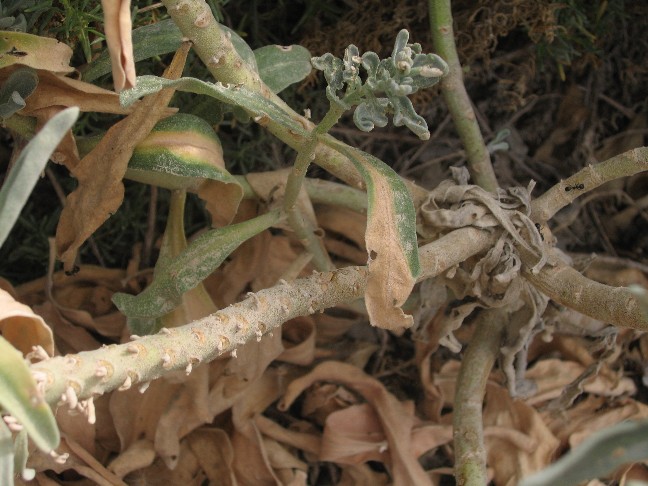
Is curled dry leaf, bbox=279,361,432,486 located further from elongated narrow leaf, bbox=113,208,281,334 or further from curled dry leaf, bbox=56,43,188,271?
curled dry leaf, bbox=56,43,188,271

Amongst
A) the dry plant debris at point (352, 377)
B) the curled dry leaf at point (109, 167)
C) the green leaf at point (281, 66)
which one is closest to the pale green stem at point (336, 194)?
the dry plant debris at point (352, 377)

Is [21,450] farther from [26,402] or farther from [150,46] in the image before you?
[150,46]

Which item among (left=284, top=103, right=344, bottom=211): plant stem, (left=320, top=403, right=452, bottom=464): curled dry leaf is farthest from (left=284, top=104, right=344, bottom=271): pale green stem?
(left=320, top=403, right=452, bottom=464): curled dry leaf

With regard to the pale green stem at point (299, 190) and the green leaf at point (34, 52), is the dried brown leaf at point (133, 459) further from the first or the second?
the green leaf at point (34, 52)

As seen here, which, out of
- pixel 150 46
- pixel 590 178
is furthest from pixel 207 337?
pixel 590 178

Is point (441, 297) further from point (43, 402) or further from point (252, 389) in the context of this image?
point (43, 402)

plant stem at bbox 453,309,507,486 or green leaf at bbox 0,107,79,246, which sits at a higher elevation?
green leaf at bbox 0,107,79,246

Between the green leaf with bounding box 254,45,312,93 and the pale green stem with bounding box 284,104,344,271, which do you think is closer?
the pale green stem with bounding box 284,104,344,271

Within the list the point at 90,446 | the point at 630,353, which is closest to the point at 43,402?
the point at 90,446
